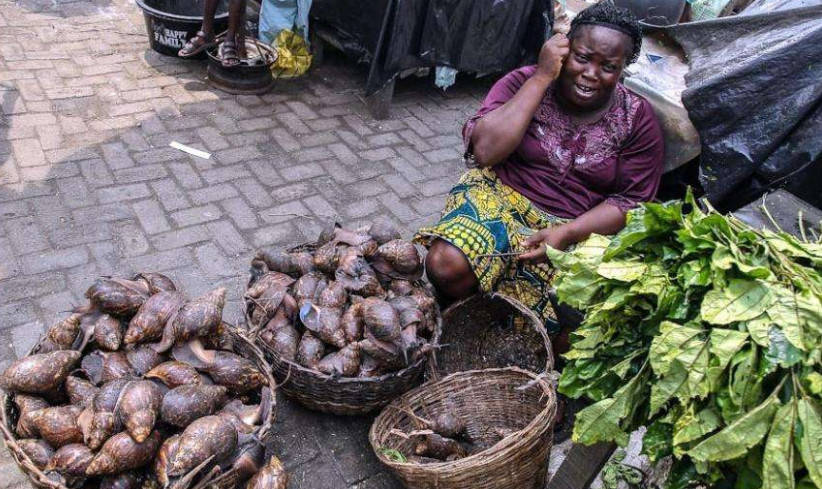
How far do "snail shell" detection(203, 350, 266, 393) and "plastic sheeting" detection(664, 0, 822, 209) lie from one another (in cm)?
206

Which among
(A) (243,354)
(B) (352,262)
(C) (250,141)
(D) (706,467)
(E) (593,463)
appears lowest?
(C) (250,141)

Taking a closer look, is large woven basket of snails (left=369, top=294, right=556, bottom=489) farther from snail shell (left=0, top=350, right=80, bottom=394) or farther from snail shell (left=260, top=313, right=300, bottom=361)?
snail shell (left=0, top=350, right=80, bottom=394)

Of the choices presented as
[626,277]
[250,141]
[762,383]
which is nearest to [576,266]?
[626,277]

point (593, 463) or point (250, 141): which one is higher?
point (593, 463)

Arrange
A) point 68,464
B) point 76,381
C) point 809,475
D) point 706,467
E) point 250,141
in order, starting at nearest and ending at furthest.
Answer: point 809,475, point 706,467, point 68,464, point 76,381, point 250,141

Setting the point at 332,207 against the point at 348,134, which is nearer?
the point at 332,207

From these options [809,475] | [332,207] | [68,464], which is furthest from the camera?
[332,207]

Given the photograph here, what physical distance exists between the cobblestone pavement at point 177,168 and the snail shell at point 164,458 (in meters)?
0.73

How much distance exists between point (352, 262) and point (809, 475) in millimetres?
1901

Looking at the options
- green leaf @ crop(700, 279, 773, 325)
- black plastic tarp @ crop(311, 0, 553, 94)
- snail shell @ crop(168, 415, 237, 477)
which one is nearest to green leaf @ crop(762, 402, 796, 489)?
green leaf @ crop(700, 279, 773, 325)

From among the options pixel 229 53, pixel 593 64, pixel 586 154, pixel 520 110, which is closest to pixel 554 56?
pixel 593 64

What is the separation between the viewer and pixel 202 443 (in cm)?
197

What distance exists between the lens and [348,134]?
194 inches

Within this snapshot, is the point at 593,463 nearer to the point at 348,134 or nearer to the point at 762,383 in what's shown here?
the point at 762,383
